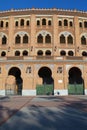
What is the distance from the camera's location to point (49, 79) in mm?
44688

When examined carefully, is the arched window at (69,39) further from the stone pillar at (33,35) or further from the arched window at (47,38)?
the stone pillar at (33,35)

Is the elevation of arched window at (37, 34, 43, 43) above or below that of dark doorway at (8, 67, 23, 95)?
above

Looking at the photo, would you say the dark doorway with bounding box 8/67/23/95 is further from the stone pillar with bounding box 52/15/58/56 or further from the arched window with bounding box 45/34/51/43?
Answer: the arched window with bounding box 45/34/51/43

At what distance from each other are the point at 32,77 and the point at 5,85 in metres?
5.24

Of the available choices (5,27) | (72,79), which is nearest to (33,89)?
(72,79)

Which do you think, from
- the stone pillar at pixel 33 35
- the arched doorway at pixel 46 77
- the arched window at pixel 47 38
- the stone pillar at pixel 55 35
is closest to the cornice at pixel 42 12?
the stone pillar at pixel 33 35

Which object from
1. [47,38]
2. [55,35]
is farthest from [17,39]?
[55,35]

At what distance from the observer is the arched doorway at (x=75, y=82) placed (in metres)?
41.1

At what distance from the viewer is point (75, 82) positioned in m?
42.8

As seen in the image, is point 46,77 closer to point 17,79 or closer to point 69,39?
point 17,79

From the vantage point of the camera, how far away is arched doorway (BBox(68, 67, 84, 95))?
41.1 metres

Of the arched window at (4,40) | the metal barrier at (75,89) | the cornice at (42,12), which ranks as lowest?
the metal barrier at (75,89)

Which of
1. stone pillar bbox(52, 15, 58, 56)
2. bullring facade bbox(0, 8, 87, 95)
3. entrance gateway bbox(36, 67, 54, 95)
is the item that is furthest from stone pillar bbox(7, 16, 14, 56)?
stone pillar bbox(52, 15, 58, 56)

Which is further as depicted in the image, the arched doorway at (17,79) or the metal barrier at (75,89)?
the arched doorway at (17,79)
